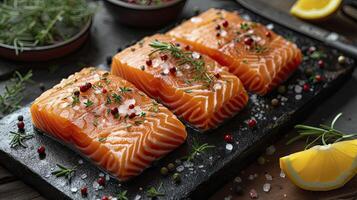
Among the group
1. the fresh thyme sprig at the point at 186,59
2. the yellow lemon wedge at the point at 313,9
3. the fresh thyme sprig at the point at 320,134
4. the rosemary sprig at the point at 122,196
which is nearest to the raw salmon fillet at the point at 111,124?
the rosemary sprig at the point at 122,196

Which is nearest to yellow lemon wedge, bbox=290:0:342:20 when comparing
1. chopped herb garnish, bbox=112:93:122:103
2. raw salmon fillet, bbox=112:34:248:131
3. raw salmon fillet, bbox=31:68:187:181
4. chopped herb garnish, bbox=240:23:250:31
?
chopped herb garnish, bbox=240:23:250:31

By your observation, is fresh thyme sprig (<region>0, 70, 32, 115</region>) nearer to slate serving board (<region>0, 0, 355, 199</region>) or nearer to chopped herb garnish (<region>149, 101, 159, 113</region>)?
slate serving board (<region>0, 0, 355, 199</region>)

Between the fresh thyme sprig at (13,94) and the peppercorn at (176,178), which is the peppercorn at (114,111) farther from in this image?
the fresh thyme sprig at (13,94)

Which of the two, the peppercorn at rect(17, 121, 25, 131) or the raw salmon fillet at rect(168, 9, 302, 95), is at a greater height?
the raw salmon fillet at rect(168, 9, 302, 95)

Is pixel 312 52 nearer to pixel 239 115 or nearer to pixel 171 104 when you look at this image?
pixel 239 115

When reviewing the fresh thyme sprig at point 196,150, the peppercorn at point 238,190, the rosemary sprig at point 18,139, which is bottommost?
the peppercorn at point 238,190

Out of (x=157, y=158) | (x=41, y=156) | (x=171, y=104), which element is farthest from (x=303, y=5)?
(x=41, y=156)

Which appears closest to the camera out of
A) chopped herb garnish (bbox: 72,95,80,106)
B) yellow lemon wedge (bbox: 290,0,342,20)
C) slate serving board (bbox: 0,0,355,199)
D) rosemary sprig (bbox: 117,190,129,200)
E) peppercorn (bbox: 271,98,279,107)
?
rosemary sprig (bbox: 117,190,129,200)
